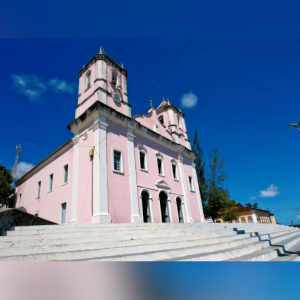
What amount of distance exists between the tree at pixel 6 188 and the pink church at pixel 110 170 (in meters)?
2.33

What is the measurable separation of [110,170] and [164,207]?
579cm

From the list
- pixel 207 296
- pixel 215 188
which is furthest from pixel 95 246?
pixel 215 188

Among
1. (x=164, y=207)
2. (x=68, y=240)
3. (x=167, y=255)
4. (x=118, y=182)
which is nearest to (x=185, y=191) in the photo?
(x=164, y=207)

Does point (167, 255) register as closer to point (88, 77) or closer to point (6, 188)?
point (88, 77)

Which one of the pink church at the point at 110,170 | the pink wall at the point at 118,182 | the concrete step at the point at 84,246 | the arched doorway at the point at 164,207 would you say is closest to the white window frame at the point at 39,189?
the pink church at the point at 110,170

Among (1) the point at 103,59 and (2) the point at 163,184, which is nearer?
(1) the point at 103,59

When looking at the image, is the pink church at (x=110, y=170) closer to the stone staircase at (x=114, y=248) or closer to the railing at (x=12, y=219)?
the railing at (x=12, y=219)

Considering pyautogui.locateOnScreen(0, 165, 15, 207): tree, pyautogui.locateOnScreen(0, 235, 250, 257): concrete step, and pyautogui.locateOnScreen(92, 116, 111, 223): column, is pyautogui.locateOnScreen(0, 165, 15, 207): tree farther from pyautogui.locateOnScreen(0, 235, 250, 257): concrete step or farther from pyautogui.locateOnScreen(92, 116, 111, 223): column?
pyautogui.locateOnScreen(0, 235, 250, 257): concrete step

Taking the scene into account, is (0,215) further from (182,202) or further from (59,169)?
(182,202)

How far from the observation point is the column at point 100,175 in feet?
34.2

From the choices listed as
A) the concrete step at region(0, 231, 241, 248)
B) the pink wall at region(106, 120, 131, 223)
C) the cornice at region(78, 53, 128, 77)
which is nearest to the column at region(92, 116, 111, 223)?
the pink wall at region(106, 120, 131, 223)

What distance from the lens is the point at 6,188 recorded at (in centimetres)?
2033

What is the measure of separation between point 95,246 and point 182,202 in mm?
12651

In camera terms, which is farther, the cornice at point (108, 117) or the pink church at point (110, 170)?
the cornice at point (108, 117)
